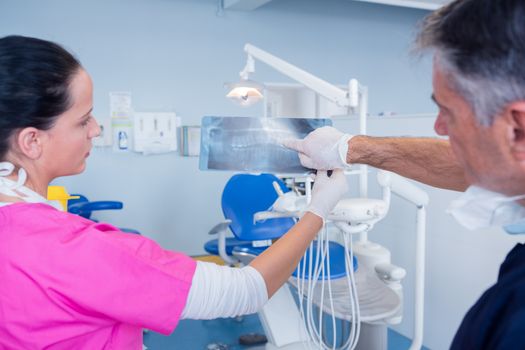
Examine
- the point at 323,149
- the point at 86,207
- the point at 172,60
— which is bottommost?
the point at 86,207

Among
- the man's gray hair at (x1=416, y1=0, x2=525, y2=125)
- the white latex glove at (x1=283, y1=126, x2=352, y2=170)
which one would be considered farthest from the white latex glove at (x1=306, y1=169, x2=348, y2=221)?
the man's gray hair at (x1=416, y1=0, x2=525, y2=125)

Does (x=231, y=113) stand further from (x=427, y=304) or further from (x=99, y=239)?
(x=99, y=239)

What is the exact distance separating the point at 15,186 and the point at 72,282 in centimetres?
21

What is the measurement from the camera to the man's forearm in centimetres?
104

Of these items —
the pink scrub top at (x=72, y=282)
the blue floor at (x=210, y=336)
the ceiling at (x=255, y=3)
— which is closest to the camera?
the pink scrub top at (x=72, y=282)

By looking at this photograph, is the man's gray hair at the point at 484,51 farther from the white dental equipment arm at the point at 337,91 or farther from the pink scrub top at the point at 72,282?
the white dental equipment arm at the point at 337,91

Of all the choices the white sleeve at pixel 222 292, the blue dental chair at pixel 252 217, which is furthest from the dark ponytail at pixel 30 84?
the blue dental chair at pixel 252 217

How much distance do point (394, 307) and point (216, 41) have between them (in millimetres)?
2758

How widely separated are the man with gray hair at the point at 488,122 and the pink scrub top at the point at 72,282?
480mm

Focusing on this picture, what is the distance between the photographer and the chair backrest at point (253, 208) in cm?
205

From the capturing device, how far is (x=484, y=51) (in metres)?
0.49

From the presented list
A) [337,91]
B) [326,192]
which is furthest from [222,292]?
[337,91]

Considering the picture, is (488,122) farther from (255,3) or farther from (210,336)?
(255,3)

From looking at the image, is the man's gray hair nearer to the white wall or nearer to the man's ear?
the man's ear
